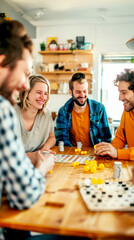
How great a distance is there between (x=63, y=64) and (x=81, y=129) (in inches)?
113

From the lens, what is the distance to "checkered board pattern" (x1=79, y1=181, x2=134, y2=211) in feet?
3.27

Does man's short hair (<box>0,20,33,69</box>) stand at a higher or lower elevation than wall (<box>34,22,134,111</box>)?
lower

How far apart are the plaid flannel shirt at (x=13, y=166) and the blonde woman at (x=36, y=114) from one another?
1.21 meters

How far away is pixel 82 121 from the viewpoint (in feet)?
9.32

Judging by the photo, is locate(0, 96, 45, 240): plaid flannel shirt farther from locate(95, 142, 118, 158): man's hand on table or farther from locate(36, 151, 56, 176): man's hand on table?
locate(95, 142, 118, 158): man's hand on table

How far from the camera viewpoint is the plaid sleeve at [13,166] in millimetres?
841

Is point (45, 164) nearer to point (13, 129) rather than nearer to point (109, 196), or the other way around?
point (109, 196)

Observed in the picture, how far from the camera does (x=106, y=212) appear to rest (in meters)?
0.97

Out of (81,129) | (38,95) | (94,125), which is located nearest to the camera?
(38,95)

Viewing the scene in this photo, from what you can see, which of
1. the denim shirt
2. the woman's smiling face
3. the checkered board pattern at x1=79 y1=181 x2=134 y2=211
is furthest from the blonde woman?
the checkered board pattern at x1=79 y1=181 x2=134 y2=211

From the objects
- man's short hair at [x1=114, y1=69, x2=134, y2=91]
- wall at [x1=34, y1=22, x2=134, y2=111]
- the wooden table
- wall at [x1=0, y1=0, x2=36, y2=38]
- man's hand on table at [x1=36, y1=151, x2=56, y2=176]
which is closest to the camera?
the wooden table

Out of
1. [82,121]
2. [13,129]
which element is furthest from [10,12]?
[13,129]

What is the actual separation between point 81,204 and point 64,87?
14.3 ft

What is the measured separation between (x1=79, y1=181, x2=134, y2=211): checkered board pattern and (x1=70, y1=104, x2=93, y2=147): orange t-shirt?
149cm
